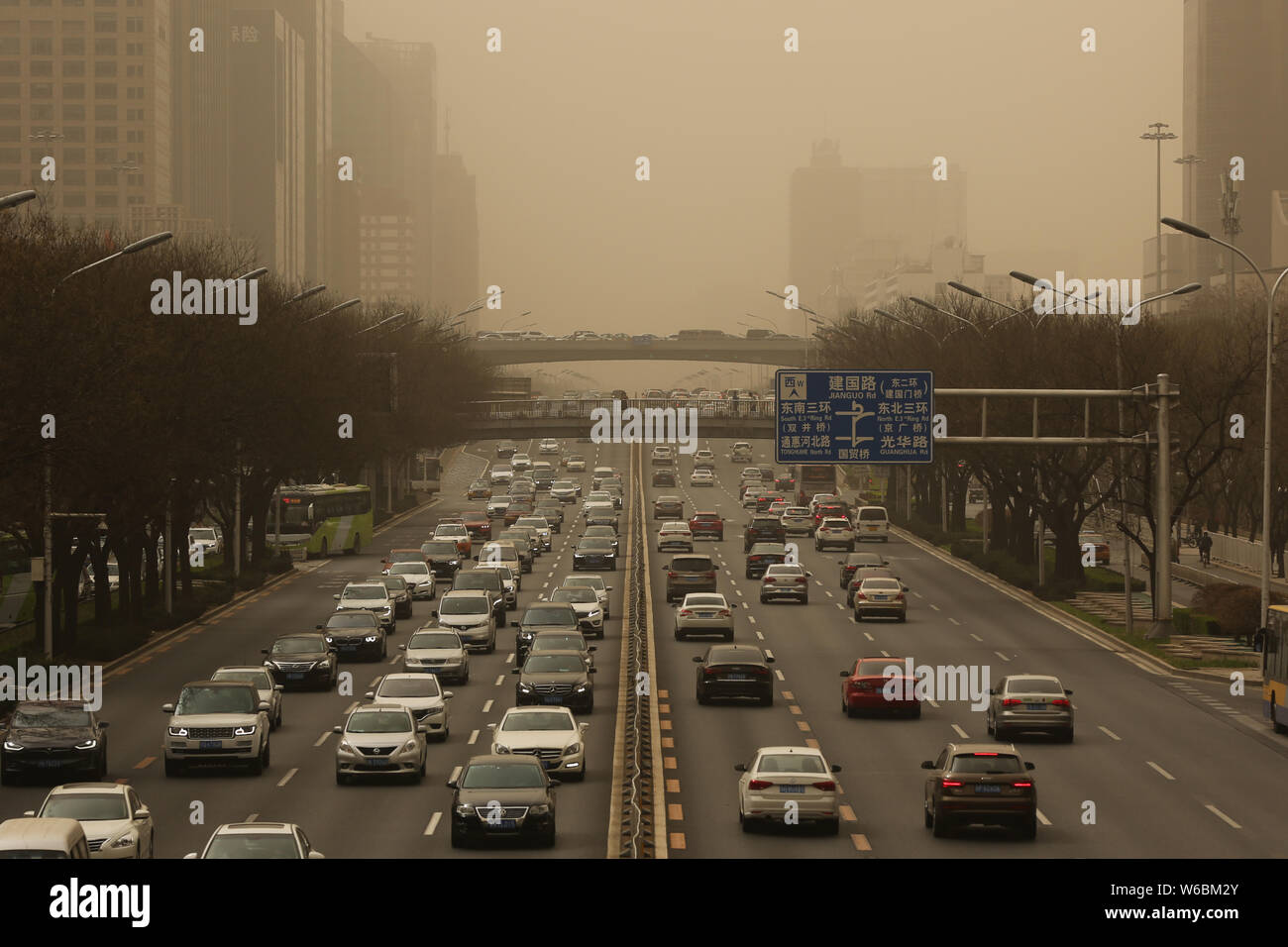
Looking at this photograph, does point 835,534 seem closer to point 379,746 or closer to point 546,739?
point 546,739

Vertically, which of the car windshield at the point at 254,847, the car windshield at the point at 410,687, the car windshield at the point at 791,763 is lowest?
the car windshield at the point at 410,687

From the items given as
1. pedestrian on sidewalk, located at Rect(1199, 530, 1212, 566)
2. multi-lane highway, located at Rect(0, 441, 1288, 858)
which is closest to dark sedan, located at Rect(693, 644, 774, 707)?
multi-lane highway, located at Rect(0, 441, 1288, 858)

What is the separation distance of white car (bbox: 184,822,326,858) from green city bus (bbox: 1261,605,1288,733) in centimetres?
2587

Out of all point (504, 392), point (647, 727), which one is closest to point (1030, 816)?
point (647, 727)

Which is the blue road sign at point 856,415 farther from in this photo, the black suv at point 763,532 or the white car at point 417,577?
the black suv at point 763,532

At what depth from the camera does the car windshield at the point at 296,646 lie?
157 ft

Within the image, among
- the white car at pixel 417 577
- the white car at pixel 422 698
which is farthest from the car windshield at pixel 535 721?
the white car at pixel 417 577

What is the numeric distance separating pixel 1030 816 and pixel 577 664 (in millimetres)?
16829

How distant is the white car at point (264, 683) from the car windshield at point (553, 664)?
5.81 metres

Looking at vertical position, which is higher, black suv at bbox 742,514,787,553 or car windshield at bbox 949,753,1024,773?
car windshield at bbox 949,753,1024,773

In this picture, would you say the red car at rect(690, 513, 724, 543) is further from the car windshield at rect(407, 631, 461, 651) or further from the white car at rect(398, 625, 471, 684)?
the white car at rect(398, 625, 471, 684)

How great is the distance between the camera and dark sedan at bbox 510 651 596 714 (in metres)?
42.6

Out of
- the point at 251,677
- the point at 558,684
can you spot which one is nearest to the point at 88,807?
the point at 251,677

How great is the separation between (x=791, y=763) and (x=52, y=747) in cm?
1371
